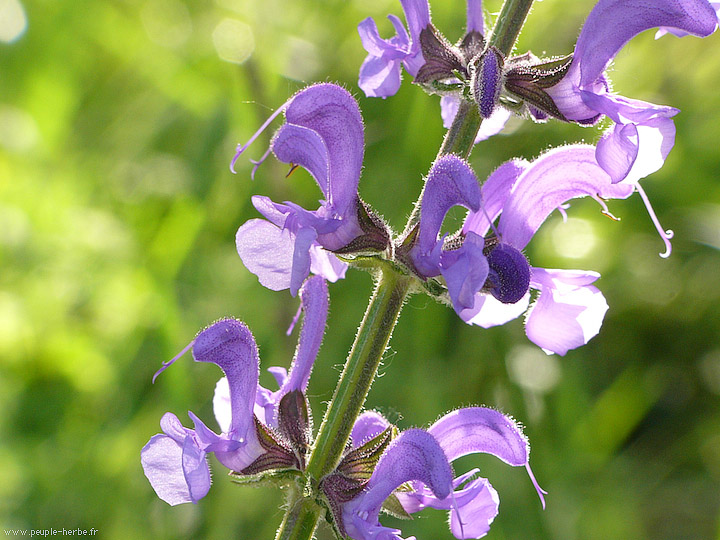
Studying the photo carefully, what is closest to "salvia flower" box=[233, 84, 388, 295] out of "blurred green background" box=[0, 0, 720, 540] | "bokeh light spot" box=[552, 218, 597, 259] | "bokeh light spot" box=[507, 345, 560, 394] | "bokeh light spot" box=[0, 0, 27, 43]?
"blurred green background" box=[0, 0, 720, 540]

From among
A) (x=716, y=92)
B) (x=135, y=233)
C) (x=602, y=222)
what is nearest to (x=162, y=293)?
(x=135, y=233)

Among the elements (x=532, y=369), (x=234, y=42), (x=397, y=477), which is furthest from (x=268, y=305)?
(x=397, y=477)

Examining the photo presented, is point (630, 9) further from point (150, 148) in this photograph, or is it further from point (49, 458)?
point (150, 148)

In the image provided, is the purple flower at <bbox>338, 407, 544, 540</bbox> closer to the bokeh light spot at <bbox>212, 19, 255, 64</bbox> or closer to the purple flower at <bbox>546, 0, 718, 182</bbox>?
the purple flower at <bbox>546, 0, 718, 182</bbox>

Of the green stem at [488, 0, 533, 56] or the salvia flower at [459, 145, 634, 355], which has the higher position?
the green stem at [488, 0, 533, 56]

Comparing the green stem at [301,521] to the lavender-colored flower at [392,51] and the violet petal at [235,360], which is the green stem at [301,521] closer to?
the violet petal at [235,360]

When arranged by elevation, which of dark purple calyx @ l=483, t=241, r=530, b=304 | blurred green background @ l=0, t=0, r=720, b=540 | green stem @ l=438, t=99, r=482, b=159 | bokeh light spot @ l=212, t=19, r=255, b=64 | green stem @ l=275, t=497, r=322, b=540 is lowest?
blurred green background @ l=0, t=0, r=720, b=540
